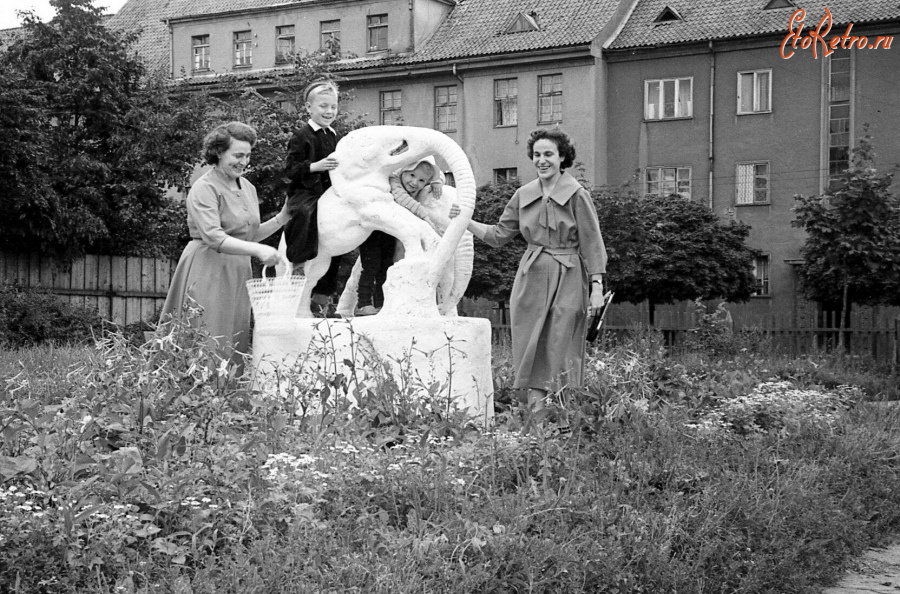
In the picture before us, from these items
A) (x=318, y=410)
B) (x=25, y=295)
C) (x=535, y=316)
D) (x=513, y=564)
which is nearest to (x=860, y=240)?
(x=25, y=295)

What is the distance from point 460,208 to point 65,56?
18.3 m

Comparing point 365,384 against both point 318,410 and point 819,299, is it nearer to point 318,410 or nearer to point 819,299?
point 318,410

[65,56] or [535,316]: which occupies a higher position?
[65,56]

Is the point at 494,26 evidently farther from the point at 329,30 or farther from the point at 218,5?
the point at 218,5

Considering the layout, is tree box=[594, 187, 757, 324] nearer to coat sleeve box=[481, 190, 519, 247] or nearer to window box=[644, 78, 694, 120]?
window box=[644, 78, 694, 120]

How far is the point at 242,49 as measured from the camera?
3969 centimetres

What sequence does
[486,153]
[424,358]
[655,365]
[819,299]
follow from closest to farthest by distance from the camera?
[424,358]
[655,365]
[819,299]
[486,153]

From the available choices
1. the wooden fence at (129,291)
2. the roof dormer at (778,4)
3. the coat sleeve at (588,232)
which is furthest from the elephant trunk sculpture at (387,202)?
the roof dormer at (778,4)

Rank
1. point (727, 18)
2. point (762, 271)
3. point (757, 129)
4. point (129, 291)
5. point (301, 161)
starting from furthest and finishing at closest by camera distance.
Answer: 1. point (727, 18)
2. point (762, 271)
3. point (757, 129)
4. point (129, 291)
5. point (301, 161)

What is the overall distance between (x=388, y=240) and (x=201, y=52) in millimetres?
34745

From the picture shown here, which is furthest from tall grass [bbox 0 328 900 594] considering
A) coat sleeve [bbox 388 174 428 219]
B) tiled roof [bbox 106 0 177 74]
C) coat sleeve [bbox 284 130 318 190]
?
tiled roof [bbox 106 0 177 74]

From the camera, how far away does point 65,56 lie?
23156 millimetres

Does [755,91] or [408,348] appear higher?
[755,91]

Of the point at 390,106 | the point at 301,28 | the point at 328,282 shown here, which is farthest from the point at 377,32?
the point at 328,282
